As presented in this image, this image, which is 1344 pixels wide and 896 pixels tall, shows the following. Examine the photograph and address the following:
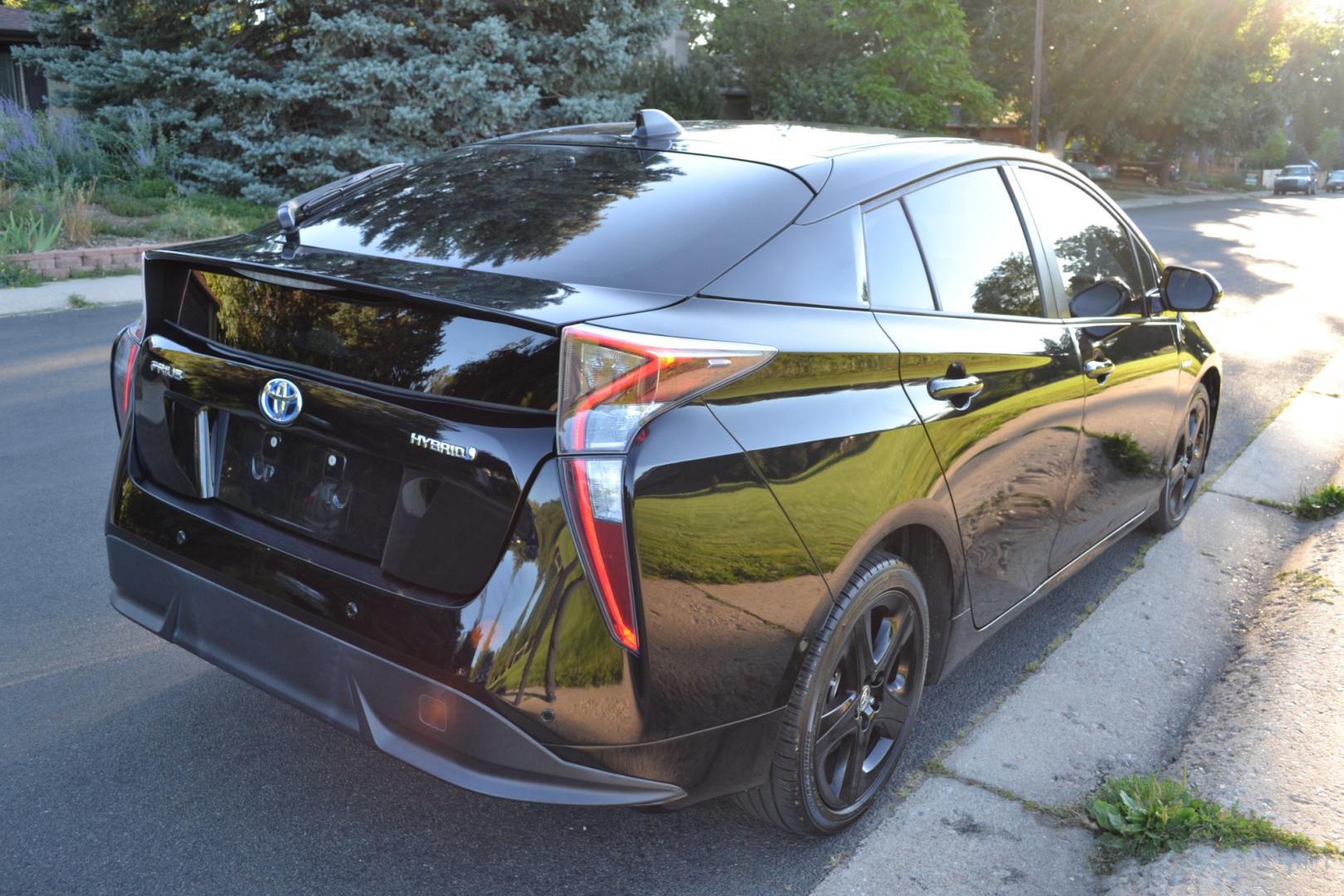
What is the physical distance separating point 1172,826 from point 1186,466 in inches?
113

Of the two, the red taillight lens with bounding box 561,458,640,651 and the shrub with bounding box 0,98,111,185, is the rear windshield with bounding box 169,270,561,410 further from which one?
the shrub with bounding box 0,98,111,185

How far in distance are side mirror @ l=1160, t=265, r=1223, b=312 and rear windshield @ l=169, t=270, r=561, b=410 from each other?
3.15m

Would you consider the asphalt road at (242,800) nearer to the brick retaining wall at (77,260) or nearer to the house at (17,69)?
the brick retaining wall at (77,260)

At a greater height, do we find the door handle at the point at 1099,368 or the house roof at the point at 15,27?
the house roof at the point at 15,27

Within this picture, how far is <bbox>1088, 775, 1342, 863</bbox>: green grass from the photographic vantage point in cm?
281

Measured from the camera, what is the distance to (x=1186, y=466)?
211 inches

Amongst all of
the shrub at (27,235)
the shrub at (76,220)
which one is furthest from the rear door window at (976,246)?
the shrub at (76,220)

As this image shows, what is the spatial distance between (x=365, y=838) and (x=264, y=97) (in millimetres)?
15402

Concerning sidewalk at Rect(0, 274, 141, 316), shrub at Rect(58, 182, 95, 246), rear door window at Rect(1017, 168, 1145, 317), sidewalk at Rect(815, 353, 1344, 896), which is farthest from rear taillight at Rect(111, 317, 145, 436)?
shrub at Rect(58, 182, 95, 246)

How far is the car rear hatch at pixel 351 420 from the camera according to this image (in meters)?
2.26

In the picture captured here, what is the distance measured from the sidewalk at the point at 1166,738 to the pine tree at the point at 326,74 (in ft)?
43.8

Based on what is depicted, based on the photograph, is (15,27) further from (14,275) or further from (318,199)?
(318,199)

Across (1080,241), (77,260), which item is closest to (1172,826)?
(1080,241)

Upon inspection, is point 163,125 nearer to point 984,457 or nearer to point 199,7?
point 199,7
